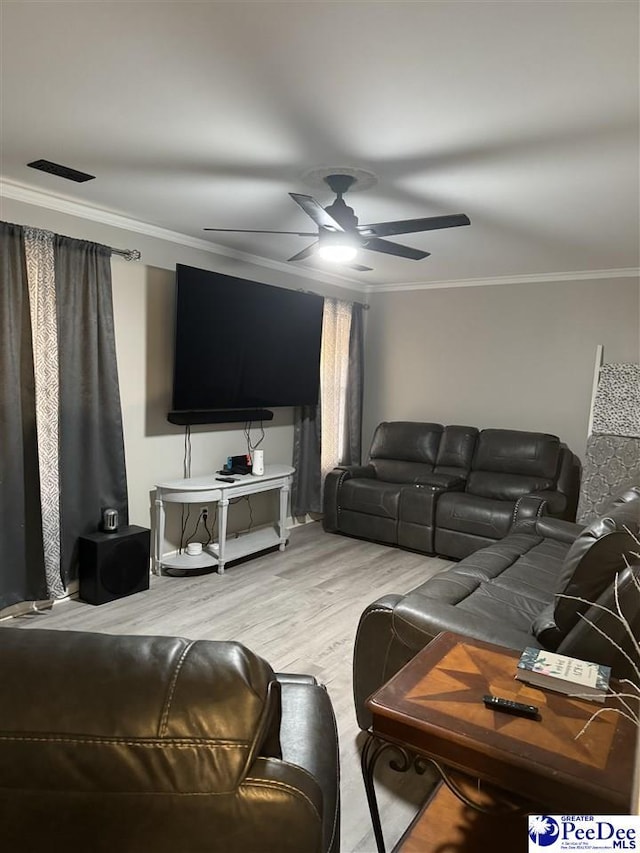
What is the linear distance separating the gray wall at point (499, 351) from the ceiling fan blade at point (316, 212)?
309 cm

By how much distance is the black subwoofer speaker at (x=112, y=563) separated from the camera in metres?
3.57

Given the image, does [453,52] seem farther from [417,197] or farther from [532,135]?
[417,197]

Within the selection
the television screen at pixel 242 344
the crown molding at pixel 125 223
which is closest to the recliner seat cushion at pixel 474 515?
the television screen at pixel 242 344

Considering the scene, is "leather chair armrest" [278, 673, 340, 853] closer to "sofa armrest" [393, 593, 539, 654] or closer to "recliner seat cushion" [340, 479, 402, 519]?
"sofa armrest" [393, 593, 539, 654]

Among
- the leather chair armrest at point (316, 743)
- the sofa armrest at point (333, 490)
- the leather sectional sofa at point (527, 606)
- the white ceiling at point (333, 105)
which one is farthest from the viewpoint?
the sofa armrest at point (333, 490)

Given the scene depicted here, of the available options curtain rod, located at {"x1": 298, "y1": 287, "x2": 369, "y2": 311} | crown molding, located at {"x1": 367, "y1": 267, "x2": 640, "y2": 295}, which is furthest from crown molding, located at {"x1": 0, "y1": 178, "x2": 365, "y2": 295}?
crown molding, located at {"x1": 367, "y1": 267, "x2": 640, "y2": 295}

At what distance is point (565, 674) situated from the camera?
163cm

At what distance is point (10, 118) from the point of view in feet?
7.72

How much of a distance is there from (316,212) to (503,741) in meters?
2.31

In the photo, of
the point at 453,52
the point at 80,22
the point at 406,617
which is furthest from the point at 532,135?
the point at 406,617

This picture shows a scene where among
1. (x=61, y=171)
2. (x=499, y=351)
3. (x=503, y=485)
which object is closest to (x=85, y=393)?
(x=61, y=171)

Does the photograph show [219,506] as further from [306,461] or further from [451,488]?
[451,488]

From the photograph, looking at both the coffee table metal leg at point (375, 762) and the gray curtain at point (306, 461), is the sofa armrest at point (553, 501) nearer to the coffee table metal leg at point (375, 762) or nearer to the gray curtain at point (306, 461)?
the gray curtain at point (306, 461)

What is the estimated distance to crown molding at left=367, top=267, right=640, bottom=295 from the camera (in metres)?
4.95
